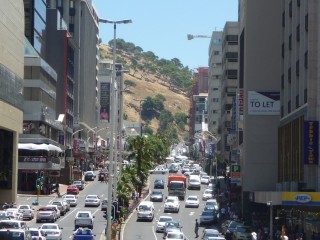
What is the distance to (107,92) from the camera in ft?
624

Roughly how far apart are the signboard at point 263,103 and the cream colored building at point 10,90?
22820 mm

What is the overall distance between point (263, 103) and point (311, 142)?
28.7 metres

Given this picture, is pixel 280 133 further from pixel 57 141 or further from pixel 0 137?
pixel 57 141

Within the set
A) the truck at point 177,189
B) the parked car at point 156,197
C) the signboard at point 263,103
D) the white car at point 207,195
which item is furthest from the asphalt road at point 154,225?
the signboard at point 263,103

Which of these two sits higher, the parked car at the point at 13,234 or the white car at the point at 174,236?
the parked car at the point at 13,234

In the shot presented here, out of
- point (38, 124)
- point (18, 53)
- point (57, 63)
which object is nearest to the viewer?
point (18, 53)

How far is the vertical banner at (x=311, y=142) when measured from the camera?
210 feet

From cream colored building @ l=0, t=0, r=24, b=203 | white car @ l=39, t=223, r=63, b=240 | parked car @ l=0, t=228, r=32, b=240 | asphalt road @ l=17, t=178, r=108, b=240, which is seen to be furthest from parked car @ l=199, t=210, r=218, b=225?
parked car @ l=0, t=228, r=32, b=240

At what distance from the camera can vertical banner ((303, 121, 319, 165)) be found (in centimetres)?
6406

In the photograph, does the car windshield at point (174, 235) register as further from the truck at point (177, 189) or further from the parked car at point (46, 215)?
the truck at point (177, 189)

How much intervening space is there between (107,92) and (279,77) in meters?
99.2

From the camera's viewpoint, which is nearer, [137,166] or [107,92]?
[137,166]

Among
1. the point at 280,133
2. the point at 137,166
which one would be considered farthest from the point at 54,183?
the point at 280,133

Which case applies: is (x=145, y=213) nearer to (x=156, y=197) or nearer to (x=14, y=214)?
(x=14, y=214)
